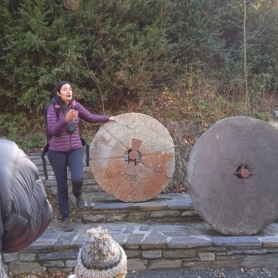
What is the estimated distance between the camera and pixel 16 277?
303 cm

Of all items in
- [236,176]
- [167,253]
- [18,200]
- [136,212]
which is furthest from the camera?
[136,212]

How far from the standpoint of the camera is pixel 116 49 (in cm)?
570

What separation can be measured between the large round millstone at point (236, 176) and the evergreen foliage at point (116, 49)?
267cm

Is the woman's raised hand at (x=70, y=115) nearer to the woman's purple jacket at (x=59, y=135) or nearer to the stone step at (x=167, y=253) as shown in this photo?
the woman's purple jacket at (x=59, y=135)

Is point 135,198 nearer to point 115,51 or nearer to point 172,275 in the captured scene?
point 172,275

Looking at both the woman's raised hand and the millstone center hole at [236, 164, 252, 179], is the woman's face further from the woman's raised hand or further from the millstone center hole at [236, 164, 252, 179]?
the millstone center hole at [236, 164, 252, 179]

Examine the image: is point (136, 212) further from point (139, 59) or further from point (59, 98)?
point (139, 59)

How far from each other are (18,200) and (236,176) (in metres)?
2.60

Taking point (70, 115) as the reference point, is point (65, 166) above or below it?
below

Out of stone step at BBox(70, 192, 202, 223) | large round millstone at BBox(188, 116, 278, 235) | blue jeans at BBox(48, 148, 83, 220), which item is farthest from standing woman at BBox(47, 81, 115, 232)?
large round millstone at BBox(188, 116, 278, 235)

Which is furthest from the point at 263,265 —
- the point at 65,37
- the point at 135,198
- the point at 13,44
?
the point at 13,44

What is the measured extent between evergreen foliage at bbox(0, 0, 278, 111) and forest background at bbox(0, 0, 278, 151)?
2 centimetres

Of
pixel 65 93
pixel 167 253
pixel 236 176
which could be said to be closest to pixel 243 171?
pixel 236 176

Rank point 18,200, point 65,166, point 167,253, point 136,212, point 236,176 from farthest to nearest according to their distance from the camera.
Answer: point 136,212, point 65,166, point 236,176, point 167,253, point 18,200
